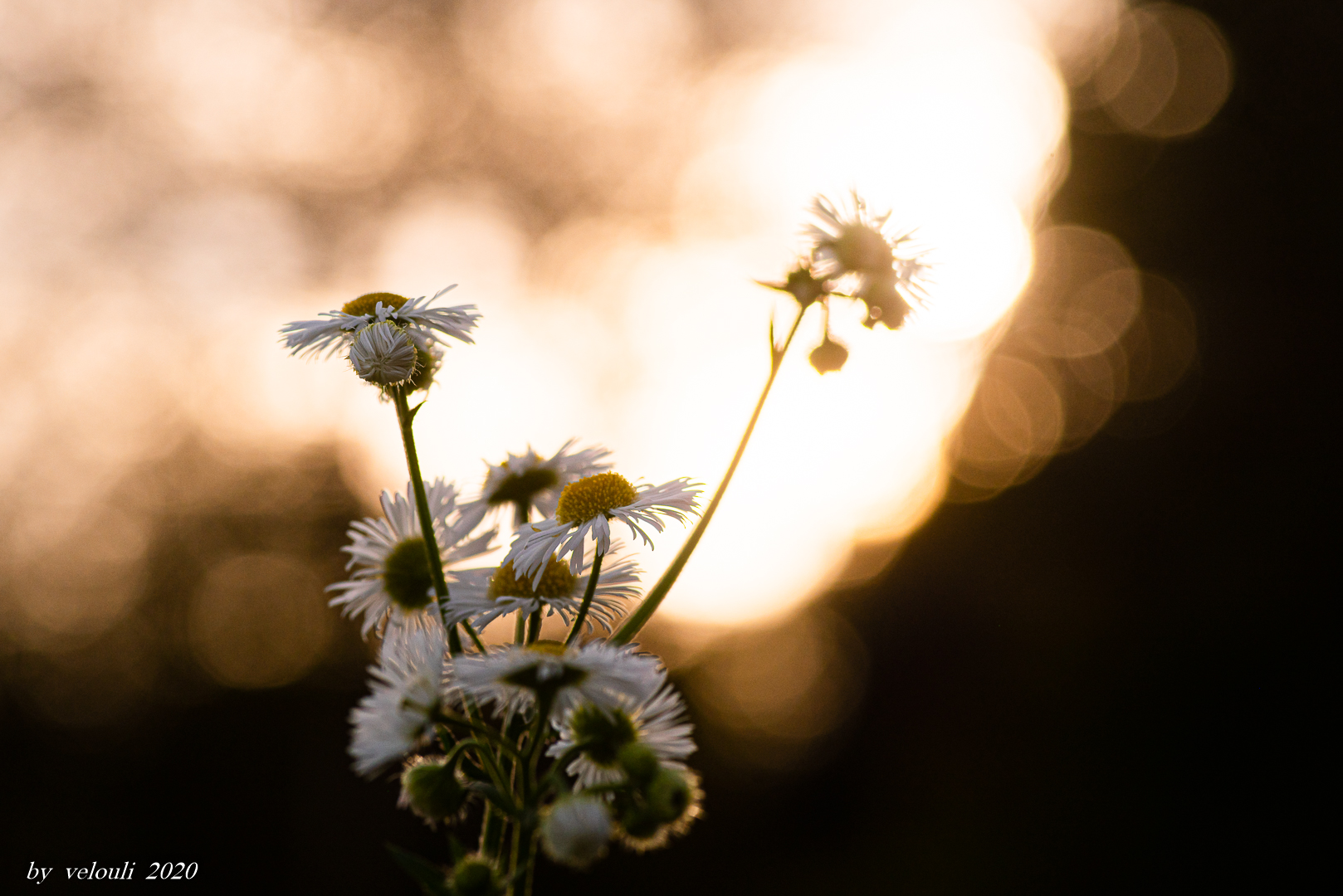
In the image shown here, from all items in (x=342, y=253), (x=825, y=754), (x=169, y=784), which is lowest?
(x=825, y=754)

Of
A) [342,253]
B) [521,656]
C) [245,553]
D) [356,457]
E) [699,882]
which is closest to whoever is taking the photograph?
[521,656]

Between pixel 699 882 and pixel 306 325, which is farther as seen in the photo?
pixel 699 882

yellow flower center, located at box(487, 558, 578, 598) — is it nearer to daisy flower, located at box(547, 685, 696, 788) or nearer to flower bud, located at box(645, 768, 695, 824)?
daisy flower, located at box(547, 685, 696, 788)

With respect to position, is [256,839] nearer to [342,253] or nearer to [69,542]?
[69,542]

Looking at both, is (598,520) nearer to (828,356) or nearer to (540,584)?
(540,584)

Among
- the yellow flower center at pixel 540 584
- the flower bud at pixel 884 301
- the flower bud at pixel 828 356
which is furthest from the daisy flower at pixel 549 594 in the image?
the flower bud at pixel 884 301

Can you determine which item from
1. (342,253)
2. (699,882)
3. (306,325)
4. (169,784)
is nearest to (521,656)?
(306,325)
